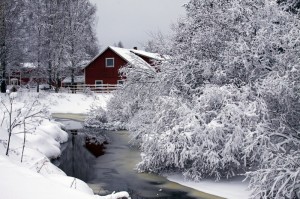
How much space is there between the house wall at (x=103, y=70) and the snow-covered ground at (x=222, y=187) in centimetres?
3395

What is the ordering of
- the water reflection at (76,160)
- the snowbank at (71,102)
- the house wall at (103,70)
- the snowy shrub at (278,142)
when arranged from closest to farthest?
the snowy shrub at (278,142) → the water reflection at (76,160) → the snowbank at (71,102) → the house wall at (103,70)

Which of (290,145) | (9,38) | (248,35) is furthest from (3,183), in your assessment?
(9,38)

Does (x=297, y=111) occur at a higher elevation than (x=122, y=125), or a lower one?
higher

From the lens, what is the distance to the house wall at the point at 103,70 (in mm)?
47469

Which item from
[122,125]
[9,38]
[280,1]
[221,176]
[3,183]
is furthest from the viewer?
[9,38]

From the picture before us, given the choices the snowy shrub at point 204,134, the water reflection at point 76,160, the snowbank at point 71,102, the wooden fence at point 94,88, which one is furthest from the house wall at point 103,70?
the snowy shrub at point 204,134

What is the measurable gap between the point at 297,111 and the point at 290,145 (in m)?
1.42

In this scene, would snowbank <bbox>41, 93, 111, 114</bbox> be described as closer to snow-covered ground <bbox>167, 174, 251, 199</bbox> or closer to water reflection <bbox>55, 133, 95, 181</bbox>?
water reflection <bbox>55, 133, 95, 181</bbox>

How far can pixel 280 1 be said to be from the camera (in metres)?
17.7

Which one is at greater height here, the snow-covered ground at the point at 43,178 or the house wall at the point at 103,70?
the house wall at the point at 103,70

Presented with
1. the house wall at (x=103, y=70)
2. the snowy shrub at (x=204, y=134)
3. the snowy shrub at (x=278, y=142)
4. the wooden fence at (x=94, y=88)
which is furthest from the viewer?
the house wall at (x=103, y=70)

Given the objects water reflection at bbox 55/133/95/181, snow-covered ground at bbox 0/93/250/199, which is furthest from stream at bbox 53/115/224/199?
snow-covered ground at bbox 0/93/250/199

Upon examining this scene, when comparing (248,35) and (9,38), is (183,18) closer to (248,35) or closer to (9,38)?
(248,35)

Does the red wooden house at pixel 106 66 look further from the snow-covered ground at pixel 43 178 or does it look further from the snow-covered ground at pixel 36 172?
the snow-covered ground at pixel 43 178
